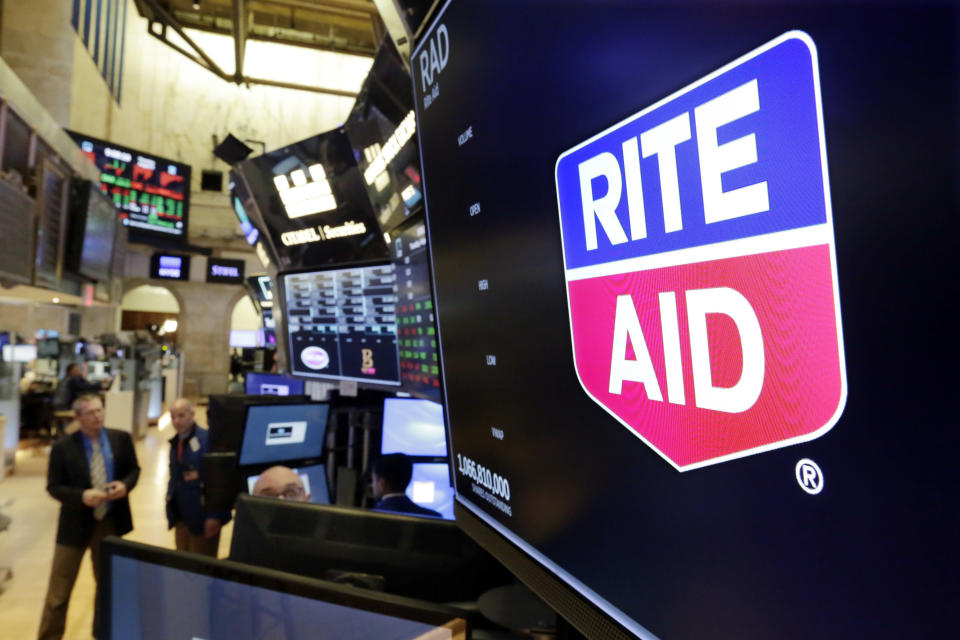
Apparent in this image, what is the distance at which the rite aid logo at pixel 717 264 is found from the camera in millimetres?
476

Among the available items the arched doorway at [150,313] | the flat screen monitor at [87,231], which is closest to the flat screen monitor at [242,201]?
the flat screen monitor at [87,231]

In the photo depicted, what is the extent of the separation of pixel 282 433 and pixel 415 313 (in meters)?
1.25

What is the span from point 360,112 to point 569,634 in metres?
2.15

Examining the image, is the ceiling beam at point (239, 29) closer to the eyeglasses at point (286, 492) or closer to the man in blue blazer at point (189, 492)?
the man in blue blazer at point (189, 492)

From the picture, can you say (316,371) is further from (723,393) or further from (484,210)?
(723,393)

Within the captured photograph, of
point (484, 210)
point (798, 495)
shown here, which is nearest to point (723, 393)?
point (798, 495)

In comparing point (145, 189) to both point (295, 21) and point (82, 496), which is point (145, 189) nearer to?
point (295, 21)

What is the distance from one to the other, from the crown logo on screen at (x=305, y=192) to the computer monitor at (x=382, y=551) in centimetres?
207

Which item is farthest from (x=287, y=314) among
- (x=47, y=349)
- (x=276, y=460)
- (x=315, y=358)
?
(x=47, y=349)

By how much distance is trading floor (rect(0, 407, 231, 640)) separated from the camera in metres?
3.90

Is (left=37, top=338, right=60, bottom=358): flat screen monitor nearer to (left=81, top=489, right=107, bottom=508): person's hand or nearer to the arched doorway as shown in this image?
(left=81, top=489, right=107, bottom=508): person's hand

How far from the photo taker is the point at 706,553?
2.00 feet

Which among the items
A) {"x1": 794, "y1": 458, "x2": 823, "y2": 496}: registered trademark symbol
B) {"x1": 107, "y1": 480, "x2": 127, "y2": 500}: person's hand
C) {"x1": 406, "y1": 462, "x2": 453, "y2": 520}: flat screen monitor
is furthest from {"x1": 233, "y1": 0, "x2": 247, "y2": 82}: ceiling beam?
{"x1": 794, "y1": 458, "x2": 823, "y2": 496}: registered trademark symbol

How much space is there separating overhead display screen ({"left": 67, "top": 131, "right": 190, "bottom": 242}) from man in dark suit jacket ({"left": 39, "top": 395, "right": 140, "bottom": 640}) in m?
9.47
